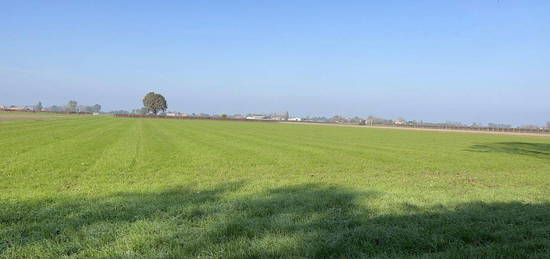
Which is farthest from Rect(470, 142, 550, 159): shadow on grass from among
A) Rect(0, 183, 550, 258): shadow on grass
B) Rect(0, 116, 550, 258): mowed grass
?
Rect(0, 183, 550, 258): shadow on grass

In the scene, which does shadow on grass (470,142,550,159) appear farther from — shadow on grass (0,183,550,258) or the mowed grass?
shadow on grass (0,183,550,258)

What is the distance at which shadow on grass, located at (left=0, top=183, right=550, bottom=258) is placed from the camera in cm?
483

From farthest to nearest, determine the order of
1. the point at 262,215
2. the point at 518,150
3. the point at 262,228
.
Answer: the point at 518,150 → the point at 262,215 → the point at 262,228

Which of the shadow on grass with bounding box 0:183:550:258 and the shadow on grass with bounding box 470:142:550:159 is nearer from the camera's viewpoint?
the shadow on grass with bounding box 0:183:550:258

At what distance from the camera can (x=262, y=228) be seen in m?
5.80

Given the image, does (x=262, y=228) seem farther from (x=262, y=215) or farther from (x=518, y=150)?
(x=518, y=150)

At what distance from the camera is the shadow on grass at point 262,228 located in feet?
15.8

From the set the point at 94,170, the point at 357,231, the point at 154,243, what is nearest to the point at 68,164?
the point at 94,170

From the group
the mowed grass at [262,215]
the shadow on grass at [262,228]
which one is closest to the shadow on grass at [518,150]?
the mowed grass at [262,215]

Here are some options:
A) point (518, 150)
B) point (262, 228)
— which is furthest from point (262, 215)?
point (518, 150)

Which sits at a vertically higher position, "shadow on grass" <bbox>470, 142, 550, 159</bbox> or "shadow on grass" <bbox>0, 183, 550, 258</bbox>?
"shadow on grass" <bbox>0, 183, 550, 258</bbox>

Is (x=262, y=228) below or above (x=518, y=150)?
above

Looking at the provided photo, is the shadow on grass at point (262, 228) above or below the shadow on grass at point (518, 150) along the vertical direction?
above

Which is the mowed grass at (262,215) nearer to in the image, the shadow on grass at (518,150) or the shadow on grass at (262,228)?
the shadow on grass at (262,228)
